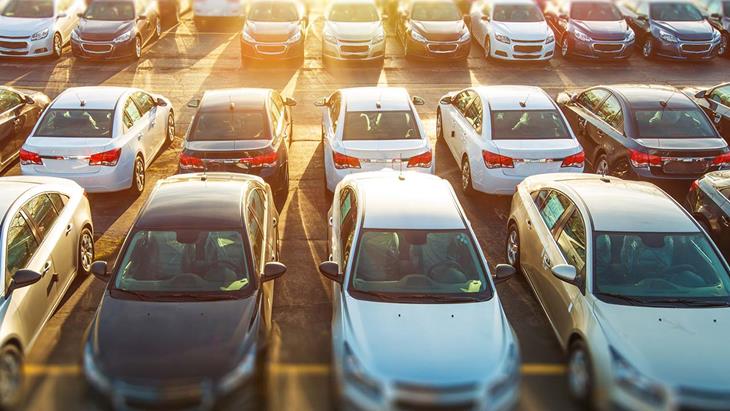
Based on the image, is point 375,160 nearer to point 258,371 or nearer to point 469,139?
point 469,139

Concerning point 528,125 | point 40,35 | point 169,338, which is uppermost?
point 169,338

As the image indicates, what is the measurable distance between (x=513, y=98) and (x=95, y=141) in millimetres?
6761

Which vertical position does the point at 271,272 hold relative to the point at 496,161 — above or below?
above

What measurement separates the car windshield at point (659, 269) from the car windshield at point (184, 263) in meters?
3.57

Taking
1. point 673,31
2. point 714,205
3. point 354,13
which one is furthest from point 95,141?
point 673,31

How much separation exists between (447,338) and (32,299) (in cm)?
424

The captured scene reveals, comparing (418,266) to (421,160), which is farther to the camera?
(421,160)

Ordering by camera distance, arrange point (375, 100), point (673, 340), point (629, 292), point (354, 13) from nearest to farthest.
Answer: point (673, 340) → point (629, 292) → point (375, 100) → point (354, 13)

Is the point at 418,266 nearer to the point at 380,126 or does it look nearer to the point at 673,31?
the point at 380,126

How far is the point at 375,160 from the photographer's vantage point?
445 inches

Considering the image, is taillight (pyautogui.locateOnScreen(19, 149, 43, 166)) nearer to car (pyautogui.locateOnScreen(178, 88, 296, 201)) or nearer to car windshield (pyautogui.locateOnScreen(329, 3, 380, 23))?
car (pyautogui.locateOnScreen(178, 88, 296, 201))

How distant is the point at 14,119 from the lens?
13.1 m

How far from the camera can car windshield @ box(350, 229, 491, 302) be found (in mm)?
7156

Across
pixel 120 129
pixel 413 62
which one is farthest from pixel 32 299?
pixel 413 62
